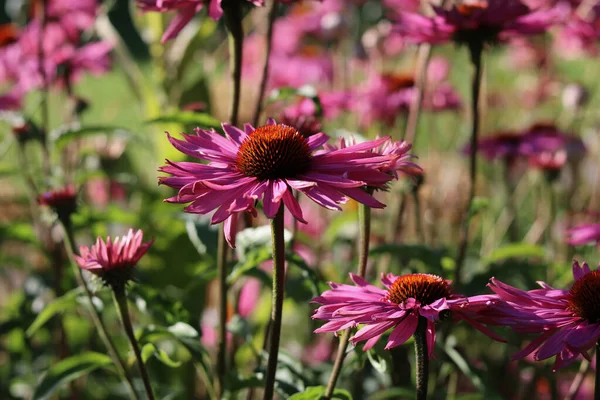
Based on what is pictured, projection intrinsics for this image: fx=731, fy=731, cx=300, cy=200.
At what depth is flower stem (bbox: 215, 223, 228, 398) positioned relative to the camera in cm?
97

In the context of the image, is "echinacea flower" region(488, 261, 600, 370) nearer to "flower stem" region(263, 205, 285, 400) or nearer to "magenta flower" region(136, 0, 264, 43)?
"flower stem" region(263, 205, 285, 400)

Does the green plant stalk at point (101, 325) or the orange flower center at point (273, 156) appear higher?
the orange flower center at point (273, 156)

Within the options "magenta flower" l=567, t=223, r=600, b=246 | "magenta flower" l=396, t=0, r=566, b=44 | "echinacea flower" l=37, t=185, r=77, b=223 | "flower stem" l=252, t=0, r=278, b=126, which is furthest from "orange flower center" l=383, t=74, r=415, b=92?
"echinacea flower" l=37, t=185, r=77, b=223

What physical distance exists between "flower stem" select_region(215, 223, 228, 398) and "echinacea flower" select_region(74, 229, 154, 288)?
16cm

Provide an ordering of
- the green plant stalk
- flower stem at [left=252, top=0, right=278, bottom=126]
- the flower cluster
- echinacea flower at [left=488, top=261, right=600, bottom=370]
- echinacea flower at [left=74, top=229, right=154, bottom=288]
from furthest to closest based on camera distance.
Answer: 1. the flower cluster
2. flower stem at [left=252, top=0, right=278, bottom=126]
3. the green plant stalk
4. echinacea flower at [left=74, top=229, right=154, bottom=288]
5. echinacea flower at [left=488, top=261, right=600, bottom=370]

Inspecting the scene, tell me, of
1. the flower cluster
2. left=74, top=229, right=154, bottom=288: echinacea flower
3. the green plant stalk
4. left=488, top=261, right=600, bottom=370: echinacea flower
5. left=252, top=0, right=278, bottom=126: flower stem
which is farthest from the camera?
the flower cluster

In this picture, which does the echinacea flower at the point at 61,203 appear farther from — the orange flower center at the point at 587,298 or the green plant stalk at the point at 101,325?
the orange flower center at the point at 587,298

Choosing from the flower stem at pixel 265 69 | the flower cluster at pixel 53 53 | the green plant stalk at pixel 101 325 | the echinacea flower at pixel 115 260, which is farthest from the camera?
the flower cluster at pixel 53 53

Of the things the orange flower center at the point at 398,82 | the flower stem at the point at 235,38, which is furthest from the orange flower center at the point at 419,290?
the orange flower center at the point at 398,82

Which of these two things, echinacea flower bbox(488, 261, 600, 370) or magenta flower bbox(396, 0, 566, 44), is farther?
magenta flower bbox(396, 0, 566, 44)

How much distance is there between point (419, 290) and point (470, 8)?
605mm

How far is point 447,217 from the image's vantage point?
2.27m

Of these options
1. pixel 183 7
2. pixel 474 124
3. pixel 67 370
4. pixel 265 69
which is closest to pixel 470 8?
pixel 474 124

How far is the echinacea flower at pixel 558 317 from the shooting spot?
2.16 feet
